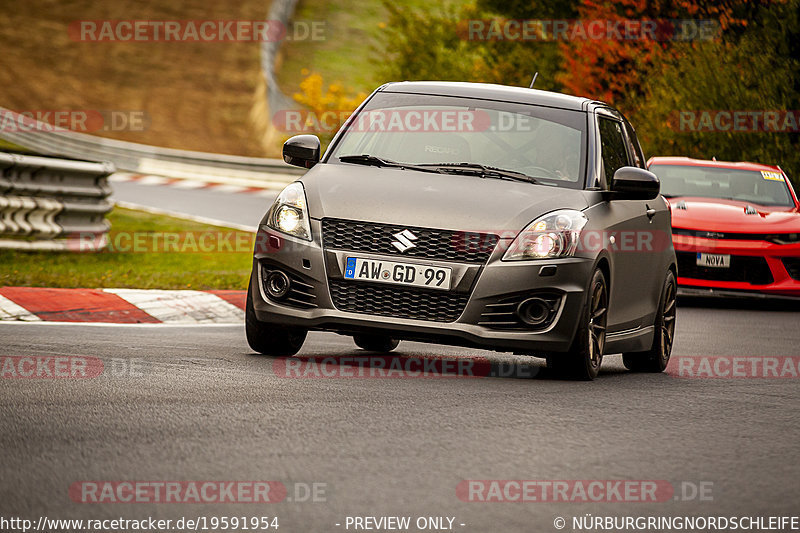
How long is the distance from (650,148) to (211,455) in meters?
22.7

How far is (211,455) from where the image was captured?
18.2ft

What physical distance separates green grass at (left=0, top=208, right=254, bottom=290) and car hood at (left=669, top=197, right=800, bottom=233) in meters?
5.03

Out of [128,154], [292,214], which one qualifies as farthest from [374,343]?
[128,154]

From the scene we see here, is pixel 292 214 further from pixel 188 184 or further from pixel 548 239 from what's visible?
pixel 188 184

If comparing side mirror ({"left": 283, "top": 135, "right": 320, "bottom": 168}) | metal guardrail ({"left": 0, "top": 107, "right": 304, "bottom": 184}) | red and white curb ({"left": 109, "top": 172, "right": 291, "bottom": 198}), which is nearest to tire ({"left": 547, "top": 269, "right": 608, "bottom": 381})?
side mirror ({"left": 283, "top": 135, "right": 320, "bottom": 168})

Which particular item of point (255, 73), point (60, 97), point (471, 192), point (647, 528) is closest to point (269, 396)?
point (471, 192)

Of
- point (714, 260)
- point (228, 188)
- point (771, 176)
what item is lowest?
point (228, 188)

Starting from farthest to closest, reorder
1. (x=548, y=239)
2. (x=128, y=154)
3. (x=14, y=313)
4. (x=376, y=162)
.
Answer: (x=128, y=154)
(x=14, y=313)
(x=376, y=162)
(x=548, y=239)

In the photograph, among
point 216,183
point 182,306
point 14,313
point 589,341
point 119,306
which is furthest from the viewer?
point 216,183

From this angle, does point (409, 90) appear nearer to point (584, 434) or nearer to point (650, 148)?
point (584, 434)

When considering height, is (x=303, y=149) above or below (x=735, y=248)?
above

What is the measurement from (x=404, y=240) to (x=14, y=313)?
162 inches

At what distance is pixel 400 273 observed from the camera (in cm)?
816

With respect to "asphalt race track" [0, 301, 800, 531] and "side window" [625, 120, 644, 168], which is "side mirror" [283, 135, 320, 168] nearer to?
"asphalt race track" [0, 301, 800, 531]
